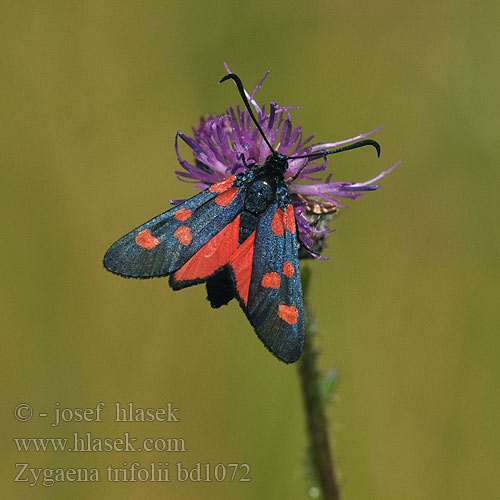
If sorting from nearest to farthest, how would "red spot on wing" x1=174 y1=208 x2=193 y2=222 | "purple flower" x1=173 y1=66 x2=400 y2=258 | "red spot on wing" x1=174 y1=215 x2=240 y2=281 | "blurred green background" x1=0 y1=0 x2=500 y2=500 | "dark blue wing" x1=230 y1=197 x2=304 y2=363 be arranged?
"dark blue wing" x1=230 y1=197 x2=304 y2=363 → "red spot on wing" x1=174 y1=215 x2=240 y2=281 → "red spot on wing" x1=174 y1=208 x2=193 y2=222 → "purple flower" x1=173 y1=66 x2=400 y2=258 → "blurred green background" x1=0 y1=0 x2=500 y2=500

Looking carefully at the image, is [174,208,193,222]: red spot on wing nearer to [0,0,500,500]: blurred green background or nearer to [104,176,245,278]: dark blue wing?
[104,176,245,278]: dark blue wing

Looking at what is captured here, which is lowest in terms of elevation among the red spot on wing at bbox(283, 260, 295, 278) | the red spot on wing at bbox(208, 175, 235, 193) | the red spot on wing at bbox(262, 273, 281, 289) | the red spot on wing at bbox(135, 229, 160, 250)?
the red spot on wing at bbox(262, 273, 281, 289)

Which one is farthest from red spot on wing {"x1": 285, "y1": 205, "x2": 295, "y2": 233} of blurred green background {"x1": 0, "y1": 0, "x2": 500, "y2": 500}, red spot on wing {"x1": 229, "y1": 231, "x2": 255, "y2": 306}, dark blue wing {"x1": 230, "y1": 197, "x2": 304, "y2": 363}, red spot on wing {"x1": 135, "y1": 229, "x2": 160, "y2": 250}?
blurred green background {"x1": 0, "y1": 0, "x2": 500, "y2": 500}

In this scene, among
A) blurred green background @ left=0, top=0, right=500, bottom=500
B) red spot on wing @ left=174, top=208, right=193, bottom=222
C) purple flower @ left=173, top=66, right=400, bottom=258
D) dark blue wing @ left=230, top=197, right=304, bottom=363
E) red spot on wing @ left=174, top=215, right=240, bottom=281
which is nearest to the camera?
dark blue wing @ left=230, top=197, right=304, bottom=363

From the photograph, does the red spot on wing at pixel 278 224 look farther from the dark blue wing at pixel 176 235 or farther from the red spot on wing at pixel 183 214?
the red spot on wing at pixel 183 214

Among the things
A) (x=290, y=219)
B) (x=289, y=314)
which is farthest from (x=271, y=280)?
(x=290, y=219)

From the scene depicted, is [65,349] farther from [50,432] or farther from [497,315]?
[497,315]

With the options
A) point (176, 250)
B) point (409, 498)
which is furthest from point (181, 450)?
point (176, 250)

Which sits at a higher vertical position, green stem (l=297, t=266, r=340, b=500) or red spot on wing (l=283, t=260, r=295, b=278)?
red spot on wing (l=283, t=260, r=295, b=278)

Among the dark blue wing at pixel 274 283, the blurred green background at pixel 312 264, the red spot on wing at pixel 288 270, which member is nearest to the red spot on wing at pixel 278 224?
the dark blue wing at pixel 274 283
